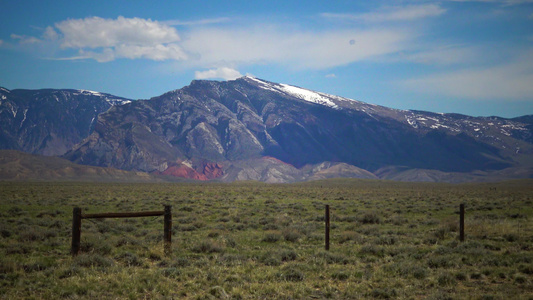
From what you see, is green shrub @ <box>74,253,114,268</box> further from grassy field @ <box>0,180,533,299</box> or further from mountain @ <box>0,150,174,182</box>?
mountain @ <box>0,150,174,182</box>

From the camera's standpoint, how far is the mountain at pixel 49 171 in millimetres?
138750

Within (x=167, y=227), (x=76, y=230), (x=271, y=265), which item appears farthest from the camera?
(x=167, y=227)

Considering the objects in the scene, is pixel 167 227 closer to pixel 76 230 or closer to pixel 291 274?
pixel 76 230

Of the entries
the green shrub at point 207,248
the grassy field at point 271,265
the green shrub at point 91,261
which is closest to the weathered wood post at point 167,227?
the grassy field at point 271,265

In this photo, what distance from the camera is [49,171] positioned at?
147 meters

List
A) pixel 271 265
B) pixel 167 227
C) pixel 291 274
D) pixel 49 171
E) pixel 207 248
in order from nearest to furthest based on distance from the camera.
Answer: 1. pixel 291 274
2. pixel 271 265
3. pixel 167 227
4. pixel 207 248
5. pixel 49 171

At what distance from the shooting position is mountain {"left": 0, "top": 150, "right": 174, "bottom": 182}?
455ft

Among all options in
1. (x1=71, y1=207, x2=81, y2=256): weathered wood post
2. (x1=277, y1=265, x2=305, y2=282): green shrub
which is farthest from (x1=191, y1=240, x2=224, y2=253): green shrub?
(x1=71, y1=207, x2=81, y2=256): weathered wood post

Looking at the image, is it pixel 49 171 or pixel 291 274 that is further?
pixel 49 171

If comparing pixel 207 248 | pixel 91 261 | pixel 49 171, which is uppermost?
pixel 91 261

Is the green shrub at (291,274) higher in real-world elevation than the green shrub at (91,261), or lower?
lower

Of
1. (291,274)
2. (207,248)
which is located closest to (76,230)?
(207,248)

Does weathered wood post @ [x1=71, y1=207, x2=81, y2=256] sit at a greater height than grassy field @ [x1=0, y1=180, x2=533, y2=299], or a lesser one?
greater

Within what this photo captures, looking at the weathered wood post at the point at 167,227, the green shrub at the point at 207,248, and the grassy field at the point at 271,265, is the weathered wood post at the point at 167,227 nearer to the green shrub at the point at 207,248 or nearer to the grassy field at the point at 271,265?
the grassy field at the point at 271,265
